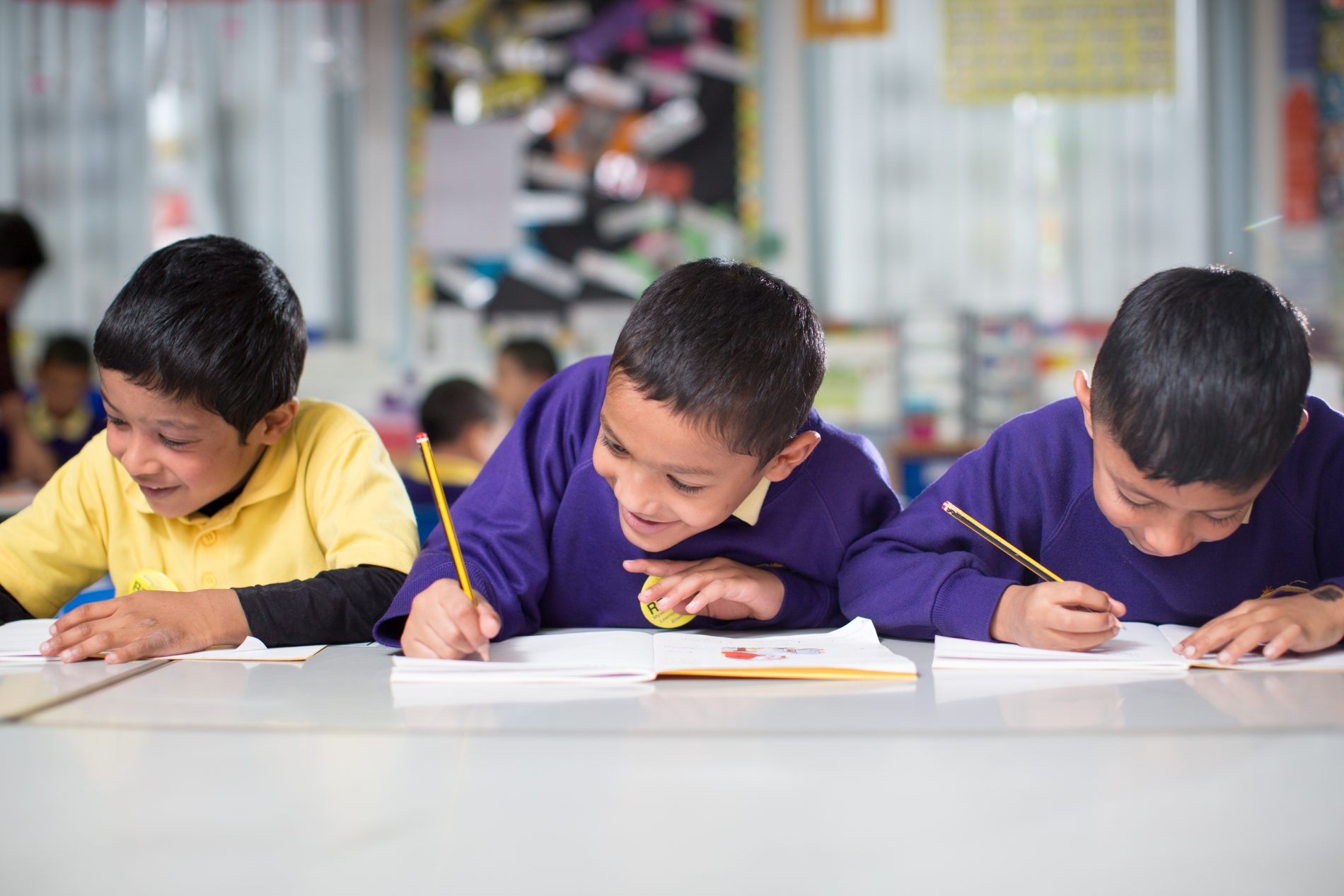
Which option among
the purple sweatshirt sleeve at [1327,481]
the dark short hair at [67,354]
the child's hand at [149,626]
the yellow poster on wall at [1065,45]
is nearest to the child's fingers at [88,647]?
the child's hand at [149,626]

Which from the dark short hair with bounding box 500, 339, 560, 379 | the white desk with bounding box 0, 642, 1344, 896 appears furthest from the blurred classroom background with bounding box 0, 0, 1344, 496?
the white desk with bounding box 0, 642, 1344, 896

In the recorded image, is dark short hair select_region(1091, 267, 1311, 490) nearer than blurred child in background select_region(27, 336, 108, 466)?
Yes

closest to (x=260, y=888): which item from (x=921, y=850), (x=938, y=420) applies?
(x=921, y=850)

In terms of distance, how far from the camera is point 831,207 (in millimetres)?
4098

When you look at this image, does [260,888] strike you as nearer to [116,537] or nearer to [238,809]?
[238,809]

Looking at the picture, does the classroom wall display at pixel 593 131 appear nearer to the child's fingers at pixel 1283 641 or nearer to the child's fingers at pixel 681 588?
the child's fingers at pixel 681 588

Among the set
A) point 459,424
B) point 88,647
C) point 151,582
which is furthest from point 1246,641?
point 459,424

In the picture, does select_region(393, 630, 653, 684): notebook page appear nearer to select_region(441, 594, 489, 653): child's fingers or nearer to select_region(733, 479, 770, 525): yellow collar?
select_region(441, 594, 489, 653): child's fingers

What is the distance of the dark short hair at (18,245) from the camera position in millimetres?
2842

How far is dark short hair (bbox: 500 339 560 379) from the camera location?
11.6ft

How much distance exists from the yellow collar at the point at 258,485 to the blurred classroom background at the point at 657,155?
8.91 feet

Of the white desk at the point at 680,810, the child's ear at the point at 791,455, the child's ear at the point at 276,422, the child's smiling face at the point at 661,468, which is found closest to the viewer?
the white desk at the point at 680,810

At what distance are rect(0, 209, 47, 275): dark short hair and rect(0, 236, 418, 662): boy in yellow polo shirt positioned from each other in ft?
6.46

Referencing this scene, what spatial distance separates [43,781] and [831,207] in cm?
376
